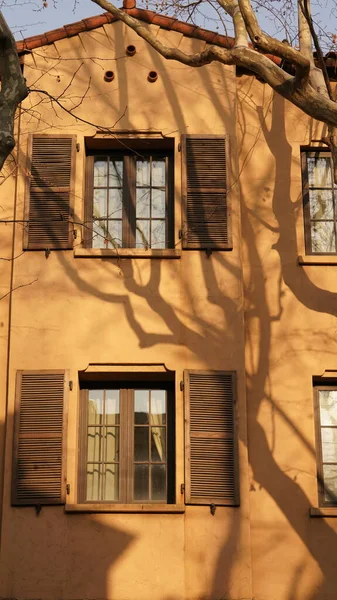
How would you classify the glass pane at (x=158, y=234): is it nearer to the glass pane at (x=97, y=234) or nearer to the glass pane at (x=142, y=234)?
the glass pane at (x=142, y=234)

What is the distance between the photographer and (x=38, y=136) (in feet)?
45.8

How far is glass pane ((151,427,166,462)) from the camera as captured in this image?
12930 mm

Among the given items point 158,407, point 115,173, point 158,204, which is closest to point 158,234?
point 158,204

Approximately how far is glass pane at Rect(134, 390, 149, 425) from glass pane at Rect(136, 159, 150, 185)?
9.14 ft

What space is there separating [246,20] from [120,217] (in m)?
3.60

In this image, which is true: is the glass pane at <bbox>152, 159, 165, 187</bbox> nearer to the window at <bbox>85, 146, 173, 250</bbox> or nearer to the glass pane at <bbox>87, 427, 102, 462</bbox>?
the window at <bbox>85, 146, 173, 250</bbox>

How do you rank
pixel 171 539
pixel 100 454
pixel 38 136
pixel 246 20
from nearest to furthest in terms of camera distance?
pixel 246 20
pixel 171 539
pixel 100 454
pixel 38 136

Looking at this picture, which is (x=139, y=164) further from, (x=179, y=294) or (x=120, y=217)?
(x=179, y=294)

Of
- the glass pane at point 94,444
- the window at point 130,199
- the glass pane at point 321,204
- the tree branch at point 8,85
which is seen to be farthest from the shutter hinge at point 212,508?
the tree branch at point 8,85

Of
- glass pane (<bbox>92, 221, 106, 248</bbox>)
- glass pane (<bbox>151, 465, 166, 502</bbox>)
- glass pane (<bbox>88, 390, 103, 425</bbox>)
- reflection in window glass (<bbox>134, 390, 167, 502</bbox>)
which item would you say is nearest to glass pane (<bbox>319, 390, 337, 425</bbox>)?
reflection in window glass (<bbox>134, 390, 167, 502</bbox>)

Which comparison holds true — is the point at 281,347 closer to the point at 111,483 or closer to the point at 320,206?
the point at 320,206

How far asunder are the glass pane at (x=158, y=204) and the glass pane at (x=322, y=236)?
6.29 ft

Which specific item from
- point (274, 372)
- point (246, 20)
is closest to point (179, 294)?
point (274, 372)

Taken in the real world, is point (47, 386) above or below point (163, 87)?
below
